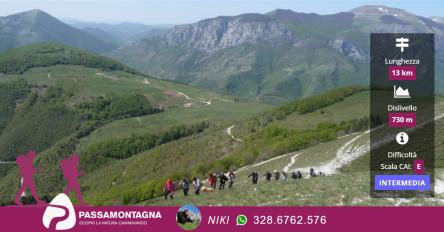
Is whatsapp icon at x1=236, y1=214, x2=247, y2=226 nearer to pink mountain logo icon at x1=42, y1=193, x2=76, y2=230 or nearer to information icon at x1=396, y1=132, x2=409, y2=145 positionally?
pink mountain logo icon at x1=42, y1=193, x2=76, y2=230

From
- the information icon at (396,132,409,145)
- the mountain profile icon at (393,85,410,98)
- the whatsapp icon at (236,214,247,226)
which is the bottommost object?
the whatsapp icon at (236,214,247,226)

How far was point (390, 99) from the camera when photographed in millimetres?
39656

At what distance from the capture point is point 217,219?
33.9 m

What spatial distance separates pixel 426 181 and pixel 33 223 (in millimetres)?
28823

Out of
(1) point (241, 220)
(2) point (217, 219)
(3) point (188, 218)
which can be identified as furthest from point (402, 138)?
(3) point (188, 218)

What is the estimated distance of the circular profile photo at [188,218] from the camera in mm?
33594

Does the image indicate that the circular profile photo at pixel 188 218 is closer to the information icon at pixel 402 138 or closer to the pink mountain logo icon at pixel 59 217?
the pink mountain logo icon at pixel 59 217

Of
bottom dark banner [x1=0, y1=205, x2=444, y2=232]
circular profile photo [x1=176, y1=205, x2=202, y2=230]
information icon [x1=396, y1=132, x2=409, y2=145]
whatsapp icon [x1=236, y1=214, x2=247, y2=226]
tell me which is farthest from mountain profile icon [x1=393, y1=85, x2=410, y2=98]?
circular profile photo [x1=176, y1=205, x2=202, y2=230]

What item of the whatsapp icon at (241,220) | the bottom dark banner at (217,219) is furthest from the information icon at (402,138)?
the whatsapp icon at (241,220)

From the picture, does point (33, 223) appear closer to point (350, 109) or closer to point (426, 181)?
point (426, 181)

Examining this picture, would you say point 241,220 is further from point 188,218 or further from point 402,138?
point 402,138

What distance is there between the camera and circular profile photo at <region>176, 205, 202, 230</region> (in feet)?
110

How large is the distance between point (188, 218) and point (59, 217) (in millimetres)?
8591

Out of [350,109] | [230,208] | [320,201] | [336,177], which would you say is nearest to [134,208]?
[230,208]
